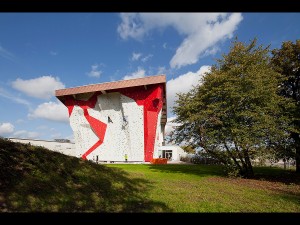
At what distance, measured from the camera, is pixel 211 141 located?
19.7m

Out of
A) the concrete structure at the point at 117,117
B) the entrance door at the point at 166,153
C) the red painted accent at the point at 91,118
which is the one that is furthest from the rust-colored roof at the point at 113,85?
the entrance door at the point at 166,153

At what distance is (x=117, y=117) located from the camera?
41.2 metres

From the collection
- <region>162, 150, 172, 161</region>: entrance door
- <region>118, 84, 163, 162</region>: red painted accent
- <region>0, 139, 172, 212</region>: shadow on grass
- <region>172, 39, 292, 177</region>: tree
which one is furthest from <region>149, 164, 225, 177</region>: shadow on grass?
<region>162, 150, 172, 161</region>: entrance door

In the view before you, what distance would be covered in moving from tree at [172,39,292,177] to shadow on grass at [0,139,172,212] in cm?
1012

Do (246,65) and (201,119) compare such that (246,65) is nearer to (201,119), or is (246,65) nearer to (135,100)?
(201,119)

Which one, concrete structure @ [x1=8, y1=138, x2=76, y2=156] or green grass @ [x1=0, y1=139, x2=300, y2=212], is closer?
green grass @ [x1=0, y1=139, x2=300, y2=212]

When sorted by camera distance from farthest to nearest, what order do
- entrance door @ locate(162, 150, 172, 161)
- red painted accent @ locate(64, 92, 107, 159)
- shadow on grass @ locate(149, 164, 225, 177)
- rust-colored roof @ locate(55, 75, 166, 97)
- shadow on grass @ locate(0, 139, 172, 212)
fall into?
entrance door @ locate(162, 150, 172, 161) < red painted accent @ locate(64, 92, 107, 159) < rust-colored roof @ locate(55, 75, 166, 97) < shadow on grass @ locate(149, 164, 225, 177) < shadow on grass @ locate(0, 139, 172, 212)

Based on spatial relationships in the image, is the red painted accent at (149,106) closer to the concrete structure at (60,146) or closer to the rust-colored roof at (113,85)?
the rust-colored roof at (113,85)

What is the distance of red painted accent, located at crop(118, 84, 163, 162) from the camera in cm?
3888

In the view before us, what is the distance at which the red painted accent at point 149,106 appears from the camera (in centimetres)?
3888

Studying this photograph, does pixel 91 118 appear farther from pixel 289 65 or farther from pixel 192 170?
pixel 289 65

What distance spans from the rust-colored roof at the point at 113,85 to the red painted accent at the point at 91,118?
1443mm

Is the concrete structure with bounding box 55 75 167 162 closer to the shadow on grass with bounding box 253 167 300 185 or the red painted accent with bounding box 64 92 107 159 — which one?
the red painted accent with bounding box 64 92 107 159

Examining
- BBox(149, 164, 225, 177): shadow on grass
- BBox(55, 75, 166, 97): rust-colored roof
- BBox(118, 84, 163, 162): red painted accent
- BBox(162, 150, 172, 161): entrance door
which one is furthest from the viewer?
BBox(162, 150, 172, 161): entrance door
